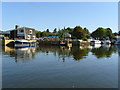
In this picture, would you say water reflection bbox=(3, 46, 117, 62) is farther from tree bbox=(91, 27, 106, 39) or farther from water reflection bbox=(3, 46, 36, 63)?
tree bbox=(91, 27, 106, 39)

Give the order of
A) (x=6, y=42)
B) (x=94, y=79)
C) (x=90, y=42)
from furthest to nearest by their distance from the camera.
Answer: (x=90, y=42), (x=6, y=42), (x=94, y=79)

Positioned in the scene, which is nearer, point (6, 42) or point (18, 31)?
point (6, 42)

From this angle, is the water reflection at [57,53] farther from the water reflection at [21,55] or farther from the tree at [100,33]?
the tree at [100,33]

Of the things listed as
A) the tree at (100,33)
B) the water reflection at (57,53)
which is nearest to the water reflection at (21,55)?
the water reflection at (57,53)

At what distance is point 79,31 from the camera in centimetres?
9738

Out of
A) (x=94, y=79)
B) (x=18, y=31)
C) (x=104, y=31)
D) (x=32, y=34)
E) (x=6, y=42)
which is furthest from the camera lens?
(x=104, y=31)

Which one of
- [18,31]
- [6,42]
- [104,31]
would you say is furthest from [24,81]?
[104,31]

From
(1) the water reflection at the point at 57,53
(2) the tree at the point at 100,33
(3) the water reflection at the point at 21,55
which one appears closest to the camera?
(3) the water reflection at the point at 21,55

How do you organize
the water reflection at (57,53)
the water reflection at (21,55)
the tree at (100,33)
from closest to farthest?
the water reflection at (21,55), the water reflection at (57,53), the tree at (100,33)

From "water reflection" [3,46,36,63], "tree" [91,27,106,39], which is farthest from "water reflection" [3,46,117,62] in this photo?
"tree" [91,27,106,39]

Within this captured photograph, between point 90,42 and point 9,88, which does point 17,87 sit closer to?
point 9,88

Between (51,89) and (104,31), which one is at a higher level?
(104,31)

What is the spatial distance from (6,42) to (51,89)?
194 ft

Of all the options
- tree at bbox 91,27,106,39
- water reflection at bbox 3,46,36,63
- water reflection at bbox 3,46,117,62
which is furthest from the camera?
tree at bbox 91,27,106,39
